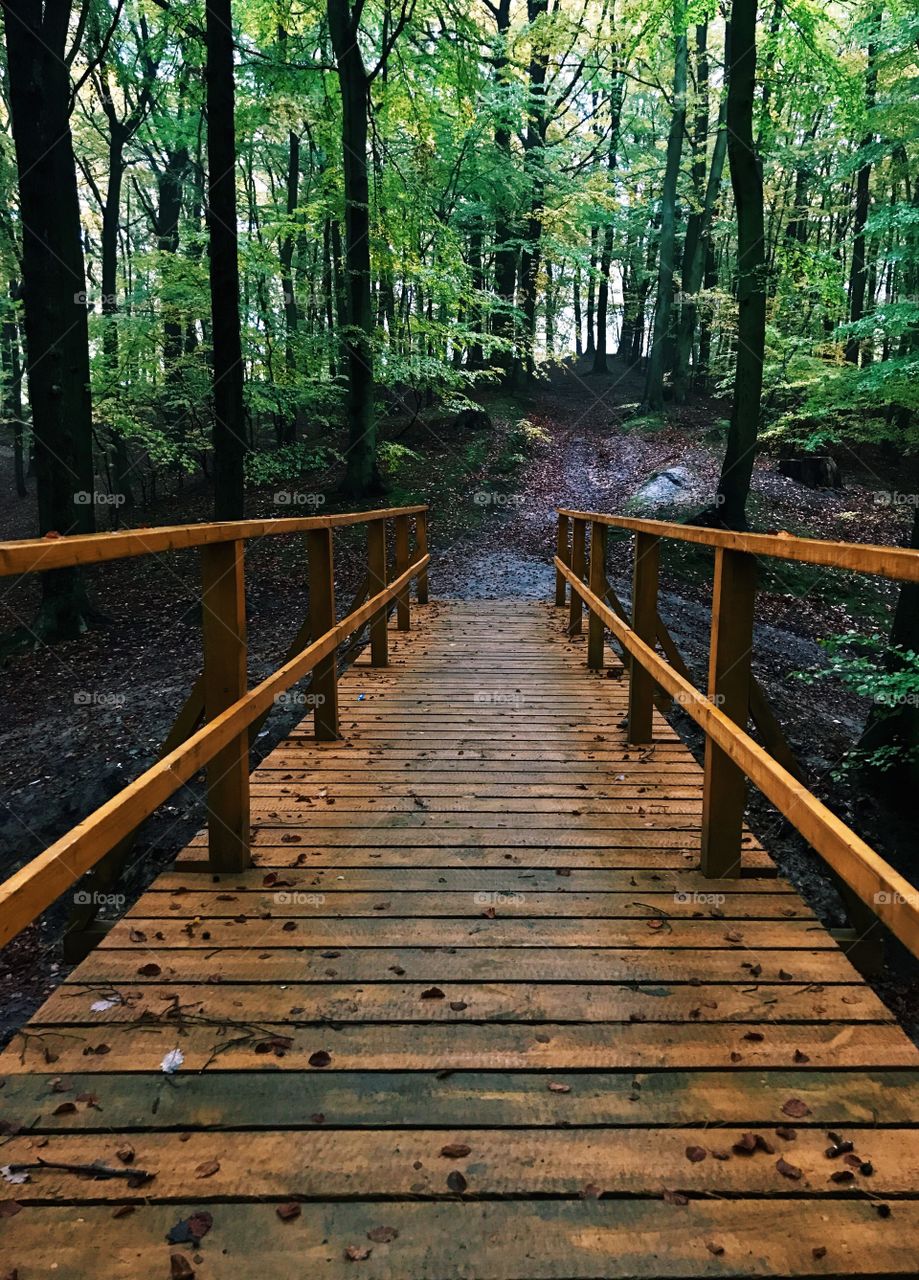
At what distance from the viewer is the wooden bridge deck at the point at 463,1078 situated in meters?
1.50

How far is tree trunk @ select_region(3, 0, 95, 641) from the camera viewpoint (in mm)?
9375

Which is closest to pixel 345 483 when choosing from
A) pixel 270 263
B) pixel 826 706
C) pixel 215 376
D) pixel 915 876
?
pixel 270 263

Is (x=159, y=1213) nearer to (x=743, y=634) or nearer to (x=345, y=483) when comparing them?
(x=743, y=634)

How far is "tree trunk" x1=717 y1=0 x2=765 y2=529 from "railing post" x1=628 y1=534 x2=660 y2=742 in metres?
7.85

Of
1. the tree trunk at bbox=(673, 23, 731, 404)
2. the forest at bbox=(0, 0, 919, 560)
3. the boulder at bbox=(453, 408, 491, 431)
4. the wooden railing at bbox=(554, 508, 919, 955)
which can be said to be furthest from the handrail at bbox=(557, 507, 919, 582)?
the tree trunk at bbox=(673, 23, 731, 404)

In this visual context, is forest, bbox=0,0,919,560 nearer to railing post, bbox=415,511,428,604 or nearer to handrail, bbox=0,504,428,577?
railing post, bbox=415,511,428,604

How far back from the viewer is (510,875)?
3.00 m

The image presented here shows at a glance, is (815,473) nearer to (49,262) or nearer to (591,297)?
(49,262)

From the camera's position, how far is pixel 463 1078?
75.5 inches

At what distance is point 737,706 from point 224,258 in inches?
348

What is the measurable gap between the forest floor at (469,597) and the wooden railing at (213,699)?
79 centimetres


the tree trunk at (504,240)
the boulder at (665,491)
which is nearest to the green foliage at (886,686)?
the boulder at (665,491)

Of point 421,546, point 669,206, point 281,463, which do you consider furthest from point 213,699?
point 669,206

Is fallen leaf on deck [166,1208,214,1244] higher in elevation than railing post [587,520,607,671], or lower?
lower
